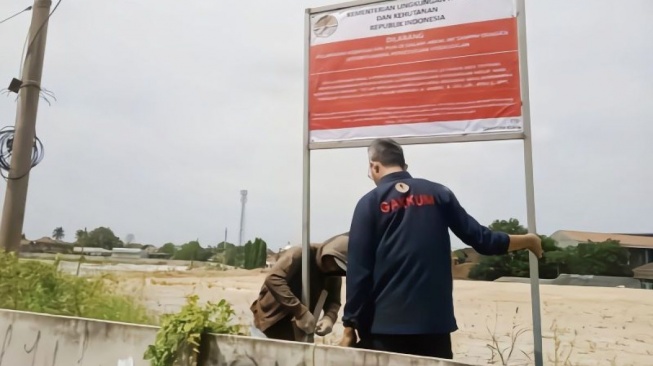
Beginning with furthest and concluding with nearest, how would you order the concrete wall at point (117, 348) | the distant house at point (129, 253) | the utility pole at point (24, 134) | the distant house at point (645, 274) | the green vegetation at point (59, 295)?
the distant house at point (129, 253), the utility pole at point (24, 134), the green vegetation at point (59, 295), the distant house at point (645, 274), the concrete wall at point (117, 348)

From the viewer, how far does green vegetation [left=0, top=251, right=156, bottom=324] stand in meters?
5.30


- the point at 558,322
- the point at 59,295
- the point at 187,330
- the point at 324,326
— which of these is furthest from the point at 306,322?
the point at 59,295

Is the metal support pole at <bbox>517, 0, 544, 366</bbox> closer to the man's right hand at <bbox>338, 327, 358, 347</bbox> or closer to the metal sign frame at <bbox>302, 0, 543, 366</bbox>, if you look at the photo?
the metal sign frame at <bbox>302, 0, 543, 366</bbox>

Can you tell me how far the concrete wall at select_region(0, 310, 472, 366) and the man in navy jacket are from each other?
1.11 ft

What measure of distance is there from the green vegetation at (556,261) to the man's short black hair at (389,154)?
762 millimetres

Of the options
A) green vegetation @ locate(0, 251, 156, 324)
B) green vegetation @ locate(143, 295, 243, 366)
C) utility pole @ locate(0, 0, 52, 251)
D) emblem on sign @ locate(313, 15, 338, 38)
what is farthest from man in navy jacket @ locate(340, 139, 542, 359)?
utility pole @ locate(0, 0, 52, 251)

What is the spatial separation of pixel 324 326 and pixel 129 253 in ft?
16.5

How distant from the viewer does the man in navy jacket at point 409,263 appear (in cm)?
317

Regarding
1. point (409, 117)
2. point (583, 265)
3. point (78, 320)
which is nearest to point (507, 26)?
point (409, 117)

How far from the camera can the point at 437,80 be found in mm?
3496

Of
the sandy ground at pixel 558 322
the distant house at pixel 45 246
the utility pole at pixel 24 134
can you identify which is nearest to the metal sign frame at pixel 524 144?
the sandy ground at pixel 558 322

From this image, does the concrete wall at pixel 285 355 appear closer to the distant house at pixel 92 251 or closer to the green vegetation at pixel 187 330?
the green vegetation at pixel 187 330

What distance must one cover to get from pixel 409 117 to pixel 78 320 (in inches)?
122

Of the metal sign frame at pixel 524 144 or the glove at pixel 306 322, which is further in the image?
the glove at pixel 306 322
